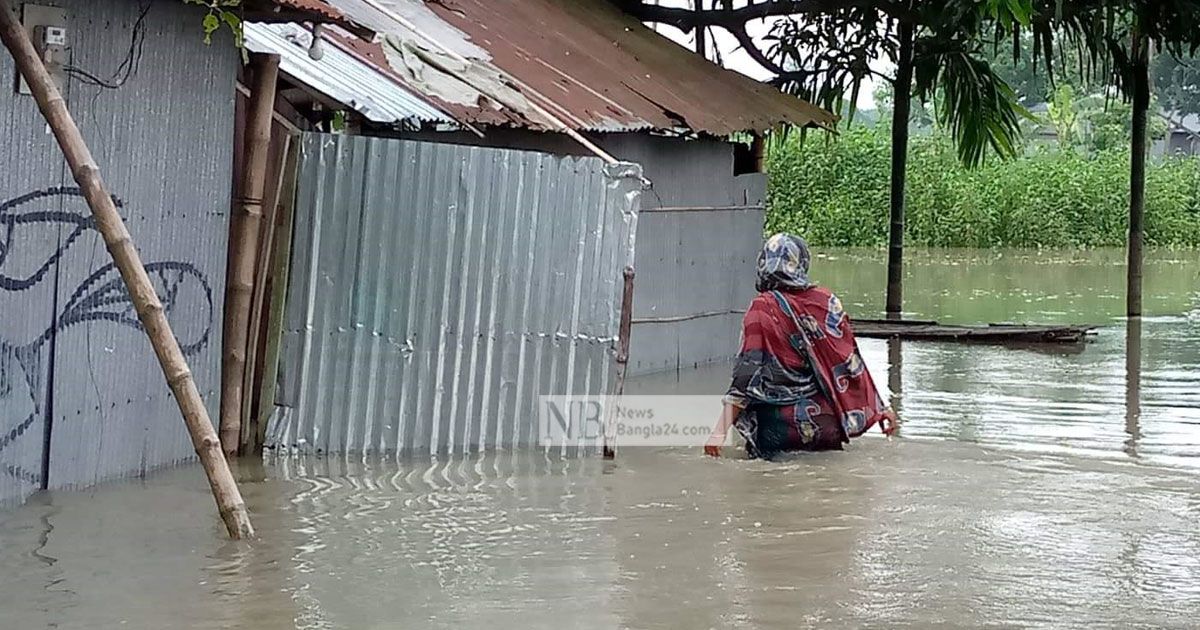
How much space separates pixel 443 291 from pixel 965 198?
23931mm

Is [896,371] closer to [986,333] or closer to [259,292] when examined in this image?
[986,333]

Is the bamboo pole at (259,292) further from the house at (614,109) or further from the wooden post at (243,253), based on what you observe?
the house at (614,109)

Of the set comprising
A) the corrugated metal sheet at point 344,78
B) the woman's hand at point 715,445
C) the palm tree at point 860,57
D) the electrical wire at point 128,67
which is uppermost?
the palm tree at point 860,57

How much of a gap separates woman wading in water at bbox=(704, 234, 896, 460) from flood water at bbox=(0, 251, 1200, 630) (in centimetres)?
20

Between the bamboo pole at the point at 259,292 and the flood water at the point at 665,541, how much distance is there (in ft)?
1.23

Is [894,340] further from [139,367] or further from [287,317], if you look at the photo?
[139,367]

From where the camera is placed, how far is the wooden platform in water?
15891 millimetres

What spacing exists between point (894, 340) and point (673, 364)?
3612 mm

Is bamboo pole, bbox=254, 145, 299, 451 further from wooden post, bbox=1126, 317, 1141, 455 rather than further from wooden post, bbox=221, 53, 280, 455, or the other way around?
wooden post, bbox=1126, 317, 1141, 455

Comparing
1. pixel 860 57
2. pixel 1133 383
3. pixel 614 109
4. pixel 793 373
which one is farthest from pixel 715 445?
pixel 860 57

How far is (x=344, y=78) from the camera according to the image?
993 cm

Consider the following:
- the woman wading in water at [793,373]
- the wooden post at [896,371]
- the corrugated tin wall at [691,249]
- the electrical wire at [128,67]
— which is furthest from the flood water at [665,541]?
the corrugated tin wall at [691,249]

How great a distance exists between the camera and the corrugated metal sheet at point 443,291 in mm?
8914

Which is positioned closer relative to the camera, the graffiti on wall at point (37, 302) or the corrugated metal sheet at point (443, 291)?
the graffiti on wall at point (37, 302)
